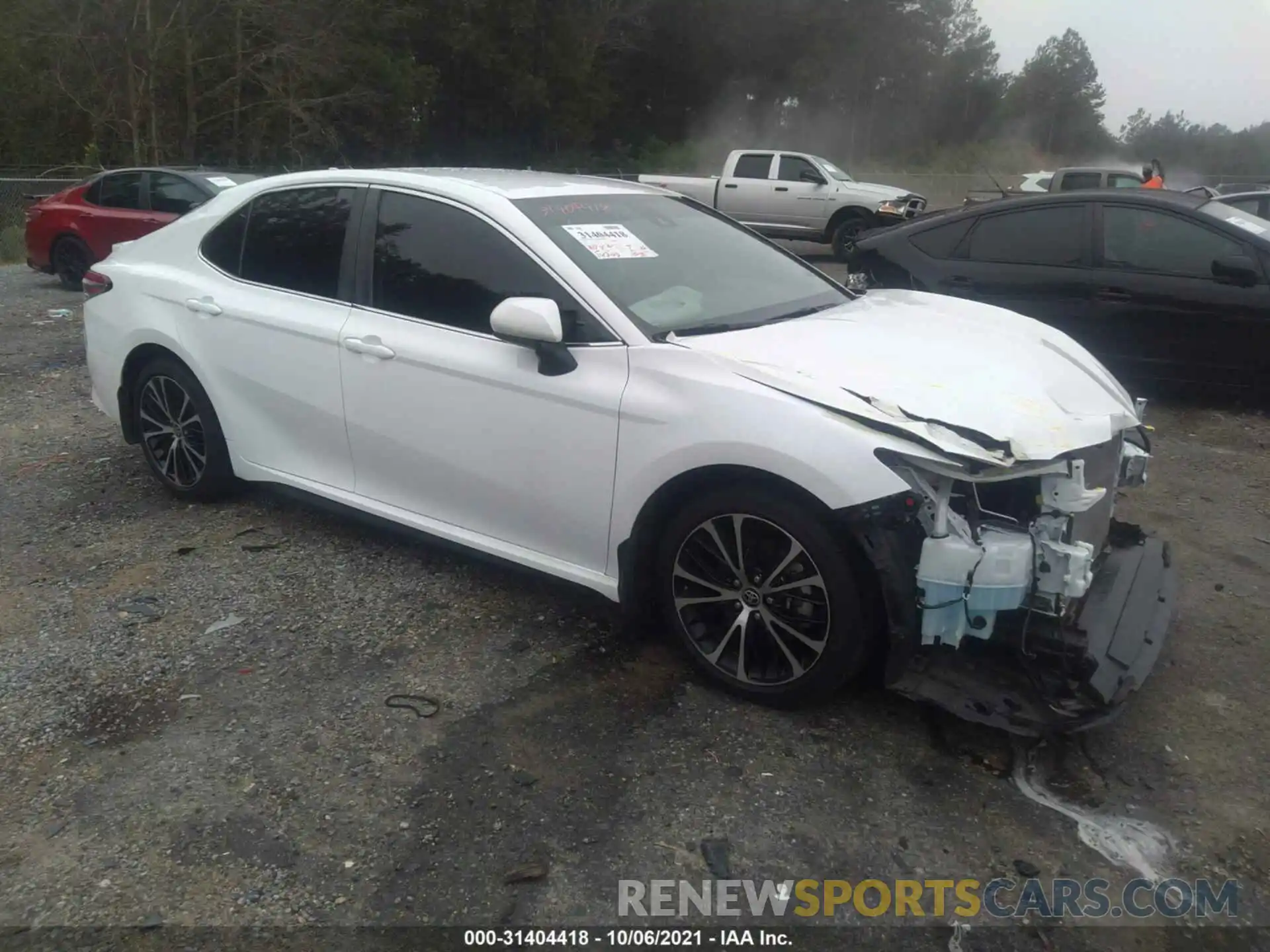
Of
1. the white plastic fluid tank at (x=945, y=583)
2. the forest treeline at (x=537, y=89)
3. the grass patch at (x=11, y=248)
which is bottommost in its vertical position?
the grass patch at (x=11, y=248)

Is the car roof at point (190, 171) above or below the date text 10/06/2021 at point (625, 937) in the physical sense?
above

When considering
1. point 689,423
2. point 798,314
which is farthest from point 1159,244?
point 689,423

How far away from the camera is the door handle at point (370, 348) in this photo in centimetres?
411

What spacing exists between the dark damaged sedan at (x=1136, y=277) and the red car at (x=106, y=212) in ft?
26.2

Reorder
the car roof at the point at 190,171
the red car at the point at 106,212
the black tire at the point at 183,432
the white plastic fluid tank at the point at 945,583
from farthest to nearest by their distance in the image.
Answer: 1. the car roof at the point at 190,171
2. the red car at the point at 106,212
3. the black tire at the point at 183,432
4. the white plastic fluid tank at the point at 945,583

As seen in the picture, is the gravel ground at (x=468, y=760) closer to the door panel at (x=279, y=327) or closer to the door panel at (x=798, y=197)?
the door panel at (x=279, y=327)

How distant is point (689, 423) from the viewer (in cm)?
336

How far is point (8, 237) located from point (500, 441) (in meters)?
16.5

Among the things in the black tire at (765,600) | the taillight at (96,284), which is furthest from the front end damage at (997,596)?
the taillight at (96,284)

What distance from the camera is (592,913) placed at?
2623 mm

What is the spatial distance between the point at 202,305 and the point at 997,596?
12.3 ft

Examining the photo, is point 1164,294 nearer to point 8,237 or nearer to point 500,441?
point 500,441

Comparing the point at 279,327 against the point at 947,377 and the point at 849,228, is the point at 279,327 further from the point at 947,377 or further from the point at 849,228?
the point at 849,228

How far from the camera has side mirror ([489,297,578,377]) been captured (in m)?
3.51
